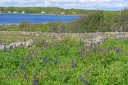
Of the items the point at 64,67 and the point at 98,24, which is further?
the point at 98,24

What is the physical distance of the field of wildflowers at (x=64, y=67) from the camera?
334 inches

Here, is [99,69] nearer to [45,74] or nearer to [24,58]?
[45,74]

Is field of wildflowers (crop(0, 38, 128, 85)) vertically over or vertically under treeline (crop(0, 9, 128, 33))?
over

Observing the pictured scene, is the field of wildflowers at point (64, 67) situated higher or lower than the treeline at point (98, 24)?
higher

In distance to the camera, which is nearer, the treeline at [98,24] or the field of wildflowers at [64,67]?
the field of wildflowers at [64,67]

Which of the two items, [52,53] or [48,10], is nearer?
[52,53]

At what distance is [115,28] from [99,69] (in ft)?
88.3

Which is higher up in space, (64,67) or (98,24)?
(64,67)

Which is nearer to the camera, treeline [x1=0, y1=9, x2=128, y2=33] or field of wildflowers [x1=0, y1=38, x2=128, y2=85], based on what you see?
field of wildflowers [x1=0, y1=38, x2=128, y2=85]

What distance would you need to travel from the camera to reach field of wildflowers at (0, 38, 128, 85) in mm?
8484

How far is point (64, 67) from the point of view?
10062mm

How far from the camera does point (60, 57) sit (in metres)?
13.3

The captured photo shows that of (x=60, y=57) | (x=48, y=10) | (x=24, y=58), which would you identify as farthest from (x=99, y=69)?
(x=48, y=10)

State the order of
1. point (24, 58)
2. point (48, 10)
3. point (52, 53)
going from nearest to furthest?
1. point (24, 58)
2. point (52, 53)
3. point (48, 10)
